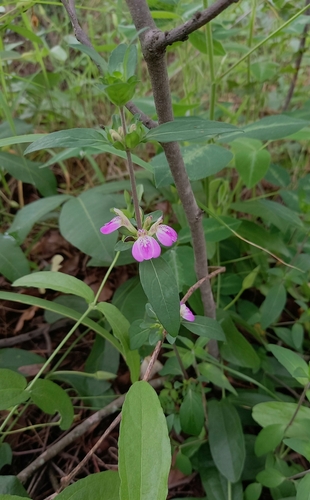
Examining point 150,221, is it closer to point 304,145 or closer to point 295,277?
point 295,277

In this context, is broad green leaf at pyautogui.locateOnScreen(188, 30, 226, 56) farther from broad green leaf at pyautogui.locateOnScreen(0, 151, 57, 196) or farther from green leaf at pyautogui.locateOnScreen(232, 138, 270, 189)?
broad green leaf at pyautogui.locateOnScreen(0, 151, 57, 196)

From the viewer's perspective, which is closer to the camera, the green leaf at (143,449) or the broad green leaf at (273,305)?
the green leaf at (143,449)

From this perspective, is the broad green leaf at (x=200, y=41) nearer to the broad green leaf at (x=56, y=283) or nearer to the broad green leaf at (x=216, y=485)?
the broad green leaf at (x=56, y=283)

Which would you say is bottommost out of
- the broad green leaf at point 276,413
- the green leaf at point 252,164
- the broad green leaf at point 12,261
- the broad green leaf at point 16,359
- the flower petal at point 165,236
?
the broad green leaf at point 276,413

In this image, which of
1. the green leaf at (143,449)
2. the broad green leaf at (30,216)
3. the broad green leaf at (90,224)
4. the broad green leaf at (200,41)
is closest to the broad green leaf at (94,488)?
the green leaf at (143,449)

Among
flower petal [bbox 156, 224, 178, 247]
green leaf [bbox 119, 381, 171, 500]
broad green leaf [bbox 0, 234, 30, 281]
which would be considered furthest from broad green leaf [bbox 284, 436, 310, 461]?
broad green leaf [bbox 0, 234, 30, 281]

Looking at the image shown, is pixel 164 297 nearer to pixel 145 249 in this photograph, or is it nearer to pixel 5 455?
pixel 145 249

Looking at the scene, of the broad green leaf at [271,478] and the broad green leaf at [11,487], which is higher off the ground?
the broad green leaf at [11,487]

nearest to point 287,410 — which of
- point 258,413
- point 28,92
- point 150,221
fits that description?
point 258,413
